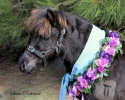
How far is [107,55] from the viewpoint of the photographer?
9.03ft

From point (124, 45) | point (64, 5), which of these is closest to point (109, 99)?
point (124, 45)

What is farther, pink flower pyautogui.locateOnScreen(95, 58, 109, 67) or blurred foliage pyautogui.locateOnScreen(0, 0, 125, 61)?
blurred foliage pyautogui.locateOnScreen(0, 0, 125, 61)

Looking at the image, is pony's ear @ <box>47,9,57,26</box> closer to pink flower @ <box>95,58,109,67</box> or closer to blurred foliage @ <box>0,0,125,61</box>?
pink flower @ <box>95,58,109,67</box>

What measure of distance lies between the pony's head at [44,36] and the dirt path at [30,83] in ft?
6.44

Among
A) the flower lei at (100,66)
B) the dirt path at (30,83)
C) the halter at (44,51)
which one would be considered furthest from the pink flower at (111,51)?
the dirt path at (30,83)

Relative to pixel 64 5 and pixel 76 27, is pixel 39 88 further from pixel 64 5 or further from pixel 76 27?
pixel 76 27

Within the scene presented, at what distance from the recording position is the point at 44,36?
107 inches

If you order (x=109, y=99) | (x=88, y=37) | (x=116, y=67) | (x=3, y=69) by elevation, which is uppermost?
(x=88, y=37)

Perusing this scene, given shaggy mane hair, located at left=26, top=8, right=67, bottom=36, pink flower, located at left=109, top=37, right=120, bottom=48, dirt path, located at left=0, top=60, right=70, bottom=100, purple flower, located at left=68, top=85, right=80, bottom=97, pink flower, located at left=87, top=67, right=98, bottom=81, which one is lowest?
dirt path, located at left=0, top=60, right=70, bottom=100

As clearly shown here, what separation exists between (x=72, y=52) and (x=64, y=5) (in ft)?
5.27

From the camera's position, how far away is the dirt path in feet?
15.6

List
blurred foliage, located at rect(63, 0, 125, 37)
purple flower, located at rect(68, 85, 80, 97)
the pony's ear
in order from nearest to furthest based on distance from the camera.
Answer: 1. the pony's ear
2. purple flower, located at rect(68, 85, 80, 97)
3. blurred foliage, located at rect(63, 0, 125, 37)

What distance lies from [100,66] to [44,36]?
561mm

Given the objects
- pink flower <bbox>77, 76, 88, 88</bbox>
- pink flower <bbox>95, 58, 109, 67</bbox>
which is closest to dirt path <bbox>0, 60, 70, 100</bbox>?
pink flower <bbox>77, 76, 88, 88</bbox>
